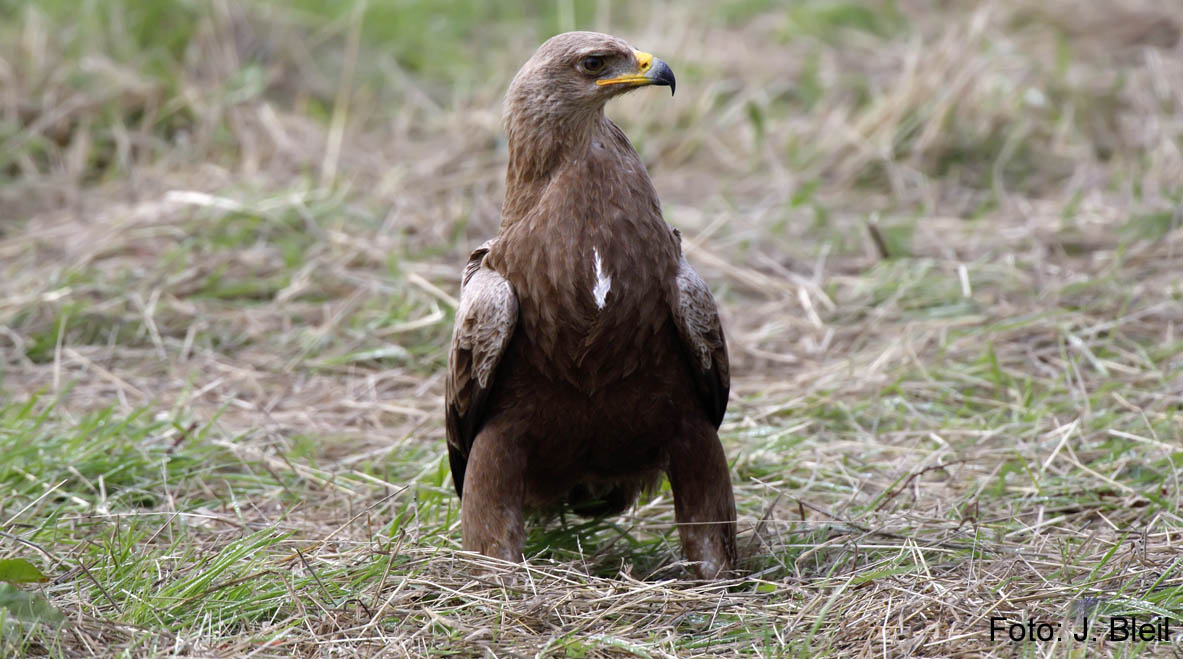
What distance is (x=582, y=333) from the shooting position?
329cm

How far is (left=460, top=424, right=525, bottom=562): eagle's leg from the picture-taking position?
341cm

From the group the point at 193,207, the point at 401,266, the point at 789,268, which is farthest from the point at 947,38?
the point at 193,207

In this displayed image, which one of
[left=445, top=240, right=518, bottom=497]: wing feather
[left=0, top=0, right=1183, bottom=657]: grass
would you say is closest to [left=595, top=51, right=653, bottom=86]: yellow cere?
[left=445, top=240, right=518, bottom=497]: wing feather

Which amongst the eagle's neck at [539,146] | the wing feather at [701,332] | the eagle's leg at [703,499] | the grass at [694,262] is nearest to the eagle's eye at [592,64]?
the eagle's neck at [539,146]

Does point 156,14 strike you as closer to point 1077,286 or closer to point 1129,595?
point 1077,286

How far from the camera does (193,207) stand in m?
6.20

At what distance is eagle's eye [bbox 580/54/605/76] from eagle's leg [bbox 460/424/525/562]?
0.96 meters

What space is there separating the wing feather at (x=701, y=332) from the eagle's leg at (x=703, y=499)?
0.12 metres

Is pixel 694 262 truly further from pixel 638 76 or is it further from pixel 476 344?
pixel 476 344

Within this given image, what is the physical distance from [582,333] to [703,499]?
59 cm

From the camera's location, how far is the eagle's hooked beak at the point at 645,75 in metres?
3.41

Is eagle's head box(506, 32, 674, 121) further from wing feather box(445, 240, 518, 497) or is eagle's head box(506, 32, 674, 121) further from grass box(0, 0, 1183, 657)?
grass box(0, 0, 1183, 657)

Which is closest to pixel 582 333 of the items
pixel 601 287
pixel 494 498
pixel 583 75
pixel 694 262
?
pixel 601 287

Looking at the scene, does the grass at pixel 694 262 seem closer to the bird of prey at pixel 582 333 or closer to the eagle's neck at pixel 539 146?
the bird of prey at pixel 582 333
